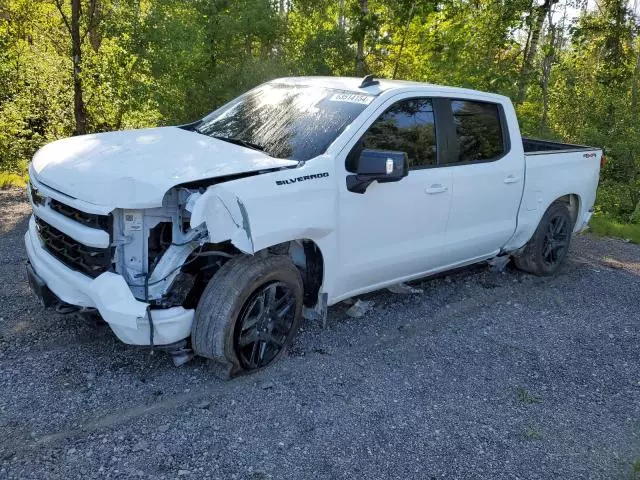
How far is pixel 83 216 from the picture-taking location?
11.3 ft

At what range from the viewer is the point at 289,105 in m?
4.61

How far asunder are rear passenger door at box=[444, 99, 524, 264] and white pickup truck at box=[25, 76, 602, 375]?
17 mm

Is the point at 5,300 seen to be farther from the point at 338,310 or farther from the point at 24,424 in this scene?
the point at 338,310

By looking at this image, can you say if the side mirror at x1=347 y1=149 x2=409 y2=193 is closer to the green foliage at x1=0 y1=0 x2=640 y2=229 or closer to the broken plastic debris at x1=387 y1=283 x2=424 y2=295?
the broken plastic debris at x1=387 y1=283 x2=424 y2=295

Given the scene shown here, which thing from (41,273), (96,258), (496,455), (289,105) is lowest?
(496,455)

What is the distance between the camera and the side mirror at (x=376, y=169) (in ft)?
12.5

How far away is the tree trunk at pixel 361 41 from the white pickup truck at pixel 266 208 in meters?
5.90

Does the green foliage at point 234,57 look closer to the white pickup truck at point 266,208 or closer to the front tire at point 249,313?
the white pickup truck at point 266,208

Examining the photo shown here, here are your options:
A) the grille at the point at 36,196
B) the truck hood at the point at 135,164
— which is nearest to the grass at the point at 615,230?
the truck hood at the point at 135,164

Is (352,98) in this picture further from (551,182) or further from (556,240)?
(556,240)

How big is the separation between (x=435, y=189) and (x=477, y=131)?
93 cm

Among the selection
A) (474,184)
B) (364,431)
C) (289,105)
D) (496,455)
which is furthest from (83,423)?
(474,184)

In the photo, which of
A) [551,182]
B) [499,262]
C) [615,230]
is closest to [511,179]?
[551,182]

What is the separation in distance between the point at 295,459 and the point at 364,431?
1.59 ft
